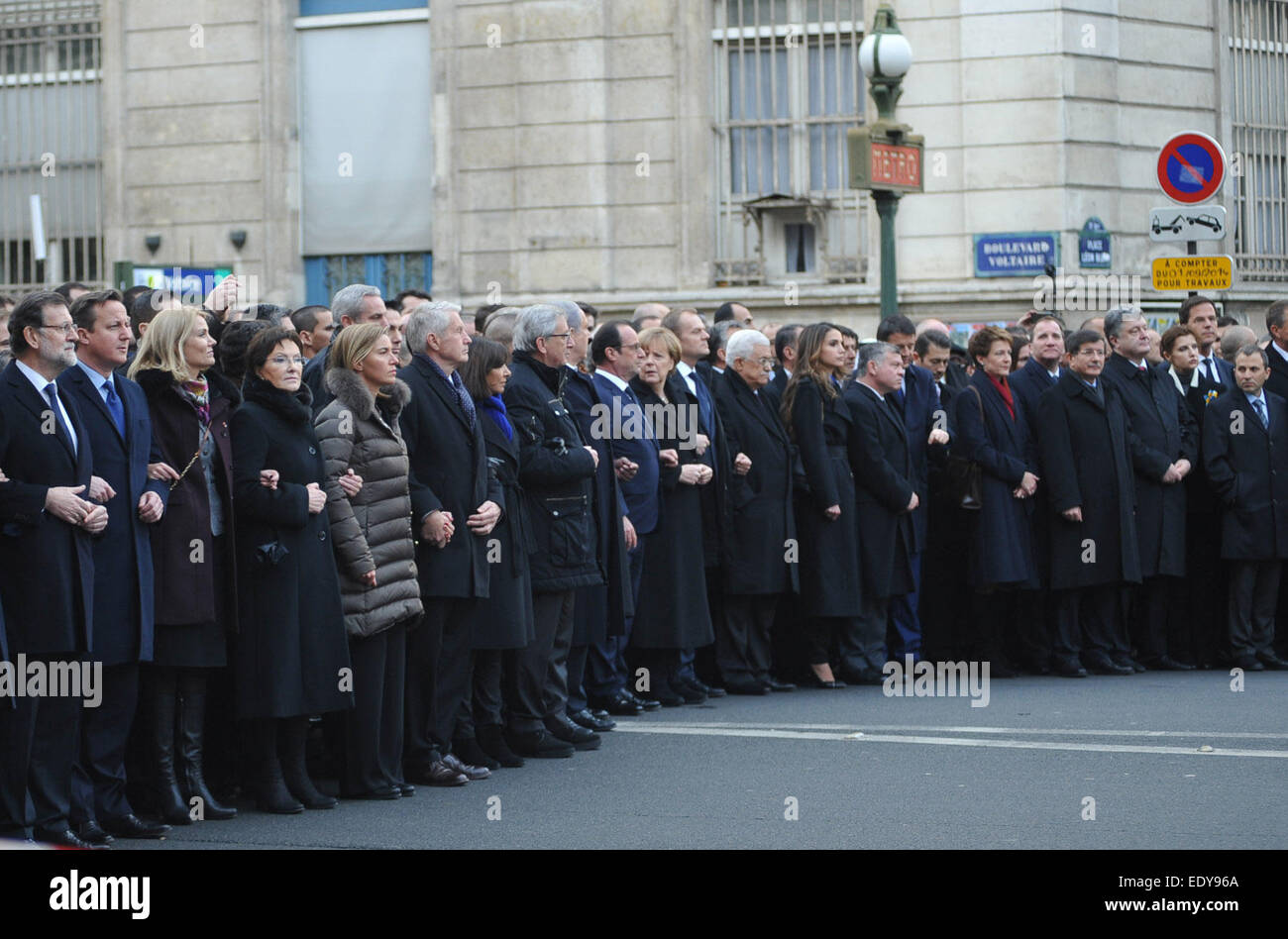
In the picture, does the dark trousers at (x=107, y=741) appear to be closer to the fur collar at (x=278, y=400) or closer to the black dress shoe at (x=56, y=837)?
the black dress shoe at (x=56, y=837)

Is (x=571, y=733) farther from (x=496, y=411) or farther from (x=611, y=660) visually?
(x=496, y=411)

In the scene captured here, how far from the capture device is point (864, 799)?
9.38 meters

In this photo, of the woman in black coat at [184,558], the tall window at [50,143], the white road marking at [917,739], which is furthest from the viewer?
the tall window at [50,143]

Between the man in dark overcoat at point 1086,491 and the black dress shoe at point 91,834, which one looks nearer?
the black dress shoe at point 91,834

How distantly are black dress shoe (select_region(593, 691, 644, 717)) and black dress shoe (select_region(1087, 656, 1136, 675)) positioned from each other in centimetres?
369

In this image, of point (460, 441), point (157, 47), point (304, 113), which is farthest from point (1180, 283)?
point (157, 47)

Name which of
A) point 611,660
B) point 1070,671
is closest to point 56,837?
point 611,660

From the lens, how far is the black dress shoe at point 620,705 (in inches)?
484

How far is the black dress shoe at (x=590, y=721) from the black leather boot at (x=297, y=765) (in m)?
2.26

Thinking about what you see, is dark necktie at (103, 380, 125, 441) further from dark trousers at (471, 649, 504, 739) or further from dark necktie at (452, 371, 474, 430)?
dark trousers at (471, 649, 504, 739)

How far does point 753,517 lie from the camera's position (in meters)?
13.3

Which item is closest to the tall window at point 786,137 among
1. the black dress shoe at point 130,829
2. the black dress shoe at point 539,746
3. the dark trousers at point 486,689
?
the black dress shoe at point 539,746

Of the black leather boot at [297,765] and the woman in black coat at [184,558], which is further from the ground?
the woman in black coat at [184,558]

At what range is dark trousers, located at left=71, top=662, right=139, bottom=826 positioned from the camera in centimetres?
869
